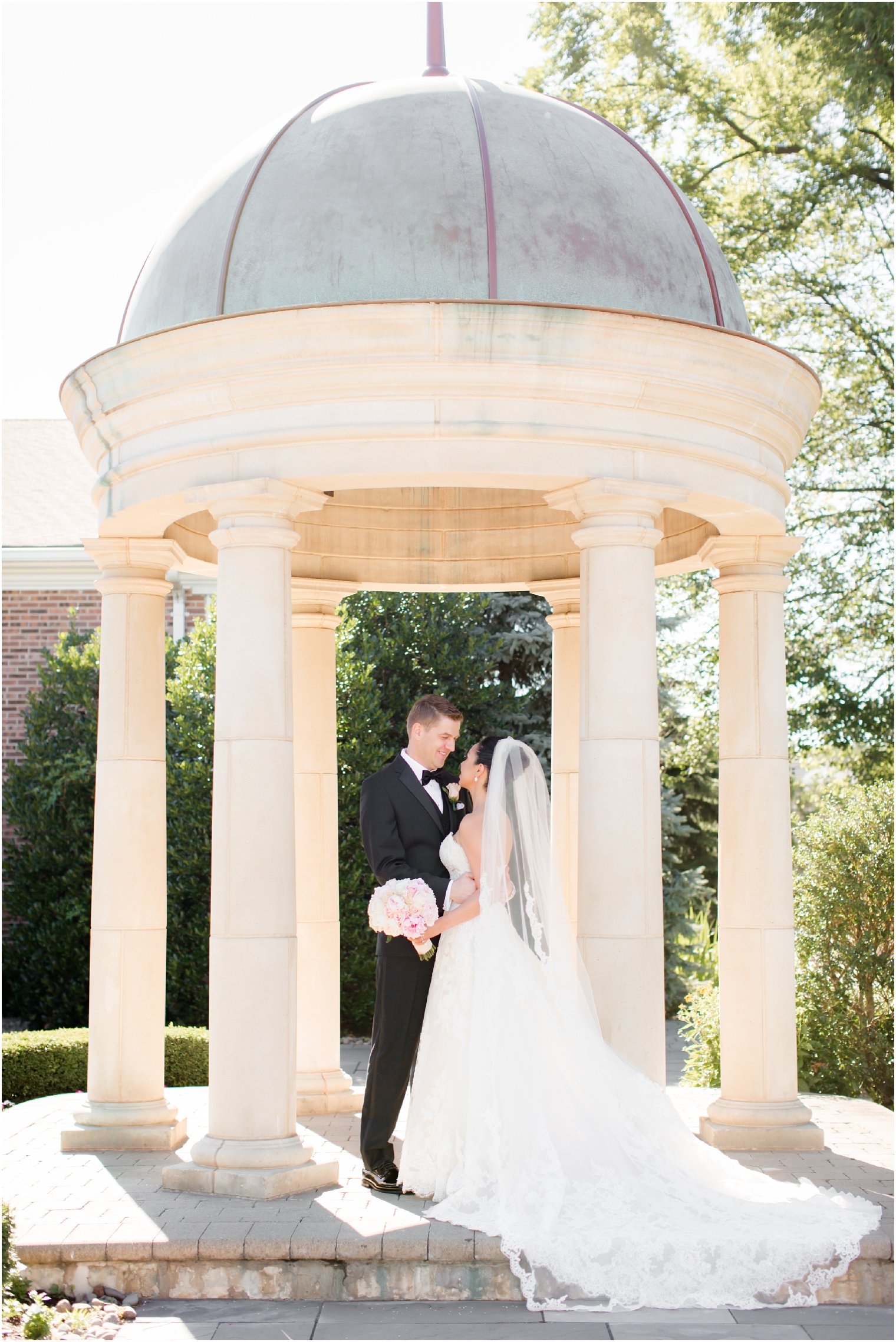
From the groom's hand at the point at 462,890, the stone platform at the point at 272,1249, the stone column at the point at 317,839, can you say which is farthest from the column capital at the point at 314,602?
the stone platform at the point at 272,1249

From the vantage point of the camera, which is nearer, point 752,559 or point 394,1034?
point 394,1034

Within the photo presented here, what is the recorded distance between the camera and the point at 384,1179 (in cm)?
934

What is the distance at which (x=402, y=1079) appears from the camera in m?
9.66

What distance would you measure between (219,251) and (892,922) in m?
10.7

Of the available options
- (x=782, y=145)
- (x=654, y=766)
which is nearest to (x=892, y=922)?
(x=654, y=766)

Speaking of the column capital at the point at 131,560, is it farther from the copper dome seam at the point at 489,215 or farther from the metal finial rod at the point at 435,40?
the metal finial rod at the point at 435,40

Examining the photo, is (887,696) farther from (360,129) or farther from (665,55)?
(360,129)

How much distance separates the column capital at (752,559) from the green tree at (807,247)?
1364 cm

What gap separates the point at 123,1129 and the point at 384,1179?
2662mm

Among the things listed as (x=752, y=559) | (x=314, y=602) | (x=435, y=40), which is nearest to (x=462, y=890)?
(x=752, y=559)

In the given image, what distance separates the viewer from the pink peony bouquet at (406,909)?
927 cm

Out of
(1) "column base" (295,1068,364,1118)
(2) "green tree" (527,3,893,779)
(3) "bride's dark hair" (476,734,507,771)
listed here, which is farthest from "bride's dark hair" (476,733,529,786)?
(2) "green tree" (527,3,893,779)

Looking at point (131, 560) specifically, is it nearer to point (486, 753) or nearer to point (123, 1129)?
point (486, 753)

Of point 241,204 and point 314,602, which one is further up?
point 241,204
